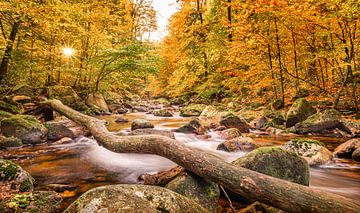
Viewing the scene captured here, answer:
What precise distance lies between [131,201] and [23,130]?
19.8 ft

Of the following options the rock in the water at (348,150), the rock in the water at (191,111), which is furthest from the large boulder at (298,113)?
the rock in the water at (191,111)

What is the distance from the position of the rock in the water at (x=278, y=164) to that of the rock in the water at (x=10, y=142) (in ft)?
19.2

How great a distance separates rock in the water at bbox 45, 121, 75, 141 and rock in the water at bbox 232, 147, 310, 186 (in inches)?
231

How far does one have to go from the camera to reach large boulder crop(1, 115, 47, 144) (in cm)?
661

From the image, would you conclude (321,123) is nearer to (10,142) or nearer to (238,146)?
(238,146)

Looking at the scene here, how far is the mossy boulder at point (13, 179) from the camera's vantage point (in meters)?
3.26

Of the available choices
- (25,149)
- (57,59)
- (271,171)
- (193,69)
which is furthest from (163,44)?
(271,171)

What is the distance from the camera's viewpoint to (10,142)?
6195 millimetres

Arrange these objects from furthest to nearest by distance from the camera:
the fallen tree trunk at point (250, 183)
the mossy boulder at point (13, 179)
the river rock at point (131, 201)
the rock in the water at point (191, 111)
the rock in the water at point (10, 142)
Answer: the rock in the water at point (191, 111) < the rock in the water at point (10, 142) < the mossy boulder at point (13, 179) < the fallen tree trunk at point (250, 183) < the river rock at point (131, 201)

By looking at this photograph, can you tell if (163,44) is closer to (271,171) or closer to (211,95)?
(211,95)

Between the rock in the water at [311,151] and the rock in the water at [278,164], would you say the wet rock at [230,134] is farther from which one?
the rock in the water at [278,164]

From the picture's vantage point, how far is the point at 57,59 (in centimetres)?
1318

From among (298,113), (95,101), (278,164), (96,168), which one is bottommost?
(96,168)

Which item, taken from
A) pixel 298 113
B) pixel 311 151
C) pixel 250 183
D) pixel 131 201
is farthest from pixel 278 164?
pixel 298 113
